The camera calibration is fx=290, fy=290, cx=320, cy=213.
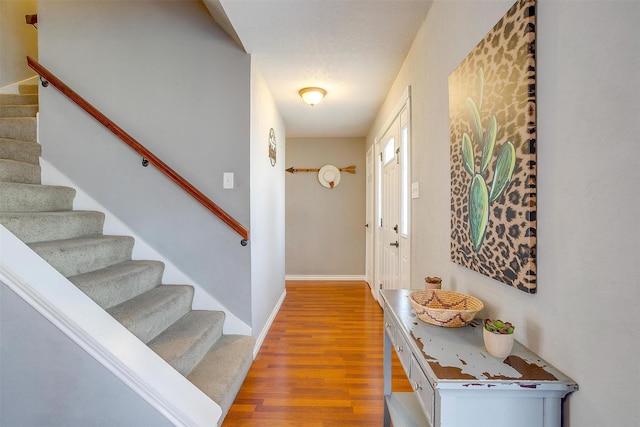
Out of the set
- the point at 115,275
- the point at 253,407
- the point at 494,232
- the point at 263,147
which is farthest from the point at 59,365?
the point at 263,147

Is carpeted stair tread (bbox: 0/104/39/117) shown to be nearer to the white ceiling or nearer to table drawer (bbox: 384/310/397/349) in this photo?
the white ceiling

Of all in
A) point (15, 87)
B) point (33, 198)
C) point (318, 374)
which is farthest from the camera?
point (15, 87)

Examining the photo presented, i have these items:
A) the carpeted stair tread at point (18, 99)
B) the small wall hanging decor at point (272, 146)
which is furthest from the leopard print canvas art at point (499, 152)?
the carpeted stair tread at point (18, 99)

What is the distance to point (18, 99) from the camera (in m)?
2.70

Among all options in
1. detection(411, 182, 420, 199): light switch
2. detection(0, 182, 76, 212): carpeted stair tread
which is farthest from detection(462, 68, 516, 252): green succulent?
detection(0, 182, 76, 212): carpeted stair tread

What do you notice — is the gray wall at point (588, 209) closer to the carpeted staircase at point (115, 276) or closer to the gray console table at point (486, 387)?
the gray console table at point (486, 387)

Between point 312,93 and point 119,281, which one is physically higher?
point 312,93

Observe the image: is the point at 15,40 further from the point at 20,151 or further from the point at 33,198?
the point at 33,198

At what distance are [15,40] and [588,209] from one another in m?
4.56

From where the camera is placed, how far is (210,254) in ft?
7.50

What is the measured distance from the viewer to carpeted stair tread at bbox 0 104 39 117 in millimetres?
2527

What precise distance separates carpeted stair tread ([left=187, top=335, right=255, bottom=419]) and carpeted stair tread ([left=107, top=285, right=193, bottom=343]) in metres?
0.35

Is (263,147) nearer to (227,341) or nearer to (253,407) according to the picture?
(227,341)

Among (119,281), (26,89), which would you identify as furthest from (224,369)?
(26,89)
